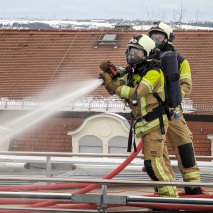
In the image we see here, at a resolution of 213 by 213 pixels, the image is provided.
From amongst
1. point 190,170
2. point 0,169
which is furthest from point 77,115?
point 190,170

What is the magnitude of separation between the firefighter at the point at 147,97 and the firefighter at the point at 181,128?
465 mm

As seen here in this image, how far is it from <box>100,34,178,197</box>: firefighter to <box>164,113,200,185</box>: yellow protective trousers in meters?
0.45

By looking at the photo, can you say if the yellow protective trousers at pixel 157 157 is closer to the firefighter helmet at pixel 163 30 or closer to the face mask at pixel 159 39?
the face mask at pixel 159 39

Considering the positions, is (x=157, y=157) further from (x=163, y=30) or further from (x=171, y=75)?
(x=163, y=30)

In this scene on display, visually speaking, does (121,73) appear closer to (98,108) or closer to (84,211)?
(84,211)

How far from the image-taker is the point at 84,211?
5949mm

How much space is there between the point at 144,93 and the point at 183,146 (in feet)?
3.52

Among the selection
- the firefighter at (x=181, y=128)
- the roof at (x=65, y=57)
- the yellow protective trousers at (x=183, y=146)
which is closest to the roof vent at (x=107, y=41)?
the roof at (x=65, y=57)

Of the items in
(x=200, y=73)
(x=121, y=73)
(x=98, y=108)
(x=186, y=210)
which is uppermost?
(x=200, y=73)

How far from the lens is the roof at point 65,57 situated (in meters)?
20.9

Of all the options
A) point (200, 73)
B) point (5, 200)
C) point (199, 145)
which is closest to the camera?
point (5, 200)

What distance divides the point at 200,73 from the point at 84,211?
16.0 m

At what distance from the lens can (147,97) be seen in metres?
6.23

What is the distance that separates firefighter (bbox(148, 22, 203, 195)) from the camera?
6738mm
